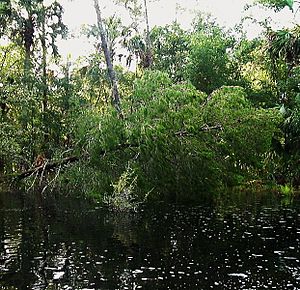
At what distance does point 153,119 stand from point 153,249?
553 centimetres

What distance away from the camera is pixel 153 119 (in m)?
17.5

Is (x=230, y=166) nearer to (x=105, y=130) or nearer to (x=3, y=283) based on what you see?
(x=105, y=130)

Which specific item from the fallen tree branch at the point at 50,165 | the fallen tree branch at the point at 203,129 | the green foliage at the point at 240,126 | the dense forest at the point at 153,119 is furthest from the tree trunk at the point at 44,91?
the green foliage at the point at 240,126

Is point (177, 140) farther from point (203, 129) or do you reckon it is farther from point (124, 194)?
point (124, 194)

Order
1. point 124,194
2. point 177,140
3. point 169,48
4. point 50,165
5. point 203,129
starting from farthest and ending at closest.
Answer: point 169,48 < point 50,165 < point 124,194 < point 203,129 < point 177,140

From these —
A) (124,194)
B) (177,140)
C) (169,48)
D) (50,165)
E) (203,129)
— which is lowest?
(124,194)

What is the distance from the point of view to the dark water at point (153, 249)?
10.2 m

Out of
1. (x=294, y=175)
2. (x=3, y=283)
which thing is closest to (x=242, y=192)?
(x=294, y=175)

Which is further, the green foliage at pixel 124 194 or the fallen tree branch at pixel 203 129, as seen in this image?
the green foliage at pixel 124 194

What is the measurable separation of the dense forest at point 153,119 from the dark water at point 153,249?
1.31m

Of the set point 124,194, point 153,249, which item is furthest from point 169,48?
point 153,249

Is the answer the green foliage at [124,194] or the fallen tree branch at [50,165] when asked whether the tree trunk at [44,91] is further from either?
the green foliage at [124,194]

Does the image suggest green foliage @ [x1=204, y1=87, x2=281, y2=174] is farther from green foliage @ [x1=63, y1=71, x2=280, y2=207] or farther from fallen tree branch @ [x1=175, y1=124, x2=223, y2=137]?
fallen tree branch @ [x1=175, y1=124, x2=223, y2=137]

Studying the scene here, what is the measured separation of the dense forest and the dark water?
1.31 metres
